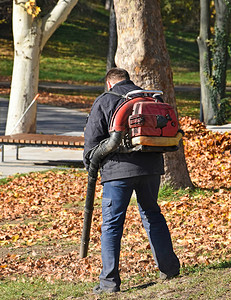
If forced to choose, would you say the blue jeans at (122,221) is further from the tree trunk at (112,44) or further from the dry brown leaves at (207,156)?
the tree trunk at (112,44)

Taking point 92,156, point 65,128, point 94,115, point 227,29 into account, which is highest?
point 227,29

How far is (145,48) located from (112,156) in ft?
14.2

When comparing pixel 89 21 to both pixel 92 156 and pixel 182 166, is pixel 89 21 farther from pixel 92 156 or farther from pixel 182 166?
pixel 92 156

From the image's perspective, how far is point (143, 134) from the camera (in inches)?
177

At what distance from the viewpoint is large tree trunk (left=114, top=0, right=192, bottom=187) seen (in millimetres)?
8617

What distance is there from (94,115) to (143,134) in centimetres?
46

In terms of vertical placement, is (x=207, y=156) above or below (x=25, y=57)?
below

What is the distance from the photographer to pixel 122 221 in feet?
15.4

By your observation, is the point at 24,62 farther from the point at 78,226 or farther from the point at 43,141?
the point at 78,226

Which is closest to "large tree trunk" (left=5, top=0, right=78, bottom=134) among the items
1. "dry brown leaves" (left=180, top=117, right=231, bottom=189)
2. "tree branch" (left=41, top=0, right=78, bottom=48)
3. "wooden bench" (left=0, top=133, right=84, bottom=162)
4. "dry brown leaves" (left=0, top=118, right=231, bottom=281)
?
"tree branch" (left=41, top=0, right=78, bottom=48)

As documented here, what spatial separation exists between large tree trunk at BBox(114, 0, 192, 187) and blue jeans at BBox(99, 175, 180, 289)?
4166 mm

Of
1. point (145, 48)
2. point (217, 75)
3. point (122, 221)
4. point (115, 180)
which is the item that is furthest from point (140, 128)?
point (217, 75)

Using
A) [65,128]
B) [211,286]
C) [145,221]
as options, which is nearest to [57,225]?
[145,221]

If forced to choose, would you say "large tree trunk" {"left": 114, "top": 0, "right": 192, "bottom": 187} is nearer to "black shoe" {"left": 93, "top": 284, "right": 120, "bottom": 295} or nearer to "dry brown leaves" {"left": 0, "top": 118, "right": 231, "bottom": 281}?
"dry brown leaves" {"left": 0, "top": 118, "right": 231, "bottom": 281}
